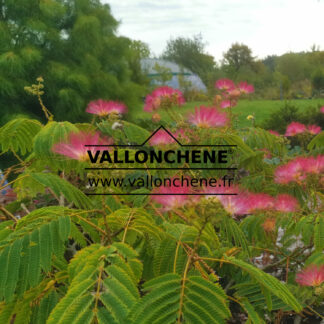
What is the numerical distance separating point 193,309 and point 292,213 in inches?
33.0

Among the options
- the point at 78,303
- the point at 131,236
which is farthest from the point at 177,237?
the point at 78,303

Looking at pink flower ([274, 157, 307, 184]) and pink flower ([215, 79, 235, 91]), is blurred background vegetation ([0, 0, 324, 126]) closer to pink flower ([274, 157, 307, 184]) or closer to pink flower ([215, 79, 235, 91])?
pink flower ([215, 79, 235, 91])

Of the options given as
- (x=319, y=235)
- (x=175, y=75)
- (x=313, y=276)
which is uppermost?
(x=175, y=75)

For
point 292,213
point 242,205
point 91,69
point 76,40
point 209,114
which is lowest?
point 292,213

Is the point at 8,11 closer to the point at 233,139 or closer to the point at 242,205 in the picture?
the point at 233,139

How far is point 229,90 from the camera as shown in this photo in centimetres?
236

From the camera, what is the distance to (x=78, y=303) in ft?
2.61

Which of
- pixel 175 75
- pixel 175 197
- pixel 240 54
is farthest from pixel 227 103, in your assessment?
pixel 240 54

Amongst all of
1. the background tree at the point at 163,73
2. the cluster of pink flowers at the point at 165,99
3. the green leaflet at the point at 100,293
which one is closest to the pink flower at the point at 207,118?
the cluster of pink flowers at the point at 165,99

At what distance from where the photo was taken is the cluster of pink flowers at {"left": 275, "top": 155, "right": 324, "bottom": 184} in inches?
58.8

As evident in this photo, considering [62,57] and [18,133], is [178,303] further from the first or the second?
[62,57]

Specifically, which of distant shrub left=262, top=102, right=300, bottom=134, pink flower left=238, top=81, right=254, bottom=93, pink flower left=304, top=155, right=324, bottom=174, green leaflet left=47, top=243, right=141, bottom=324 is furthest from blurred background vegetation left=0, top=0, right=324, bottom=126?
green leaflet left=47, top=243, right=141, bottom=324

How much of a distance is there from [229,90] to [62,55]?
914 centimetres

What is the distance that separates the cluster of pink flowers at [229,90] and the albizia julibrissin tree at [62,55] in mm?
7631
